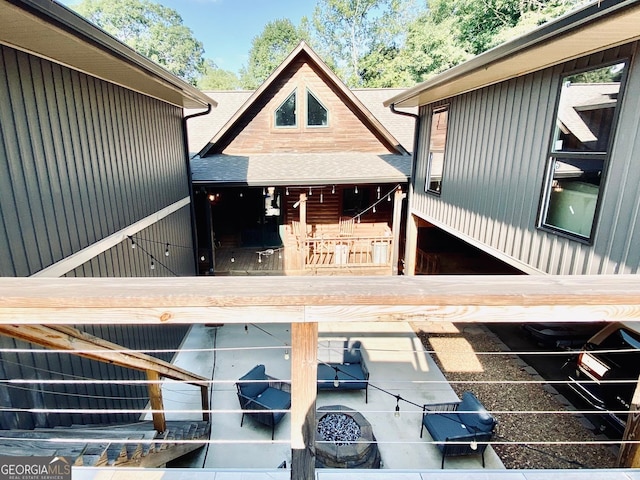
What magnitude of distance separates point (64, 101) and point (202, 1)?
54.8 meters

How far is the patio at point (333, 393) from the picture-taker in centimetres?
446

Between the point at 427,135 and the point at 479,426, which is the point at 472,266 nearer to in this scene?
the point at 427,135

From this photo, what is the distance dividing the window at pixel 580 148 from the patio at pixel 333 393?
2.54m

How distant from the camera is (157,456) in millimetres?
3369

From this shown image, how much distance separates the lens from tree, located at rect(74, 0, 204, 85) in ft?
125

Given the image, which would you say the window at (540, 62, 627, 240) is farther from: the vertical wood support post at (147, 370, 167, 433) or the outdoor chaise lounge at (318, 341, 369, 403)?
the vertical wood support post at (147, 370, 167, 433)

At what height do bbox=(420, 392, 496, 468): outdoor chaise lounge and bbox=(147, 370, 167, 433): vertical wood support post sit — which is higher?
bbox=(147, 370, 167, 433): vertical wood support post

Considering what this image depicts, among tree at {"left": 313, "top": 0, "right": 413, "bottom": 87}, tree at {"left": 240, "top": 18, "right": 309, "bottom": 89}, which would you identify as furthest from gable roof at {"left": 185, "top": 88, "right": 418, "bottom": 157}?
tree at {"left": 240, "top": 18, "right": 309, "bottom": 89}

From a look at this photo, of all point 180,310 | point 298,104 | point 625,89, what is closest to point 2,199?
point 180,310

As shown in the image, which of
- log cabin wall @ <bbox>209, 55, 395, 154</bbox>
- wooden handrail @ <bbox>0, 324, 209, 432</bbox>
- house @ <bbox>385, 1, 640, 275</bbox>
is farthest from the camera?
log cabin wall @ <bbox>209, 55, 395, 154</bbox>

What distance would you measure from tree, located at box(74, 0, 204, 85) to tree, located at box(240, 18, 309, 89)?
8875 mm

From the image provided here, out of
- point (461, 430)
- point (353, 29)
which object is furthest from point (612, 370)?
point (353, 29)

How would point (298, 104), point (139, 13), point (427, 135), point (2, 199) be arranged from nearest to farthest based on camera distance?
point (2, 199), point (427, 135), point (298, 104), point (139, 13)

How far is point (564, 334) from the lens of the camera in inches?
272
